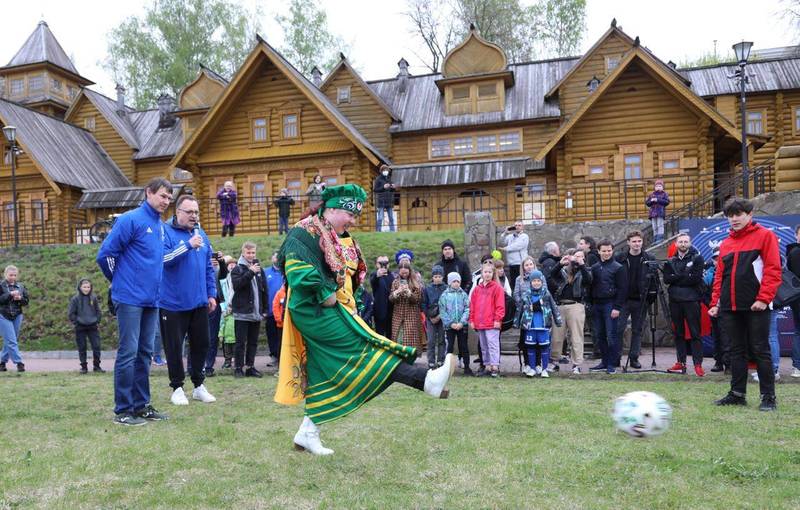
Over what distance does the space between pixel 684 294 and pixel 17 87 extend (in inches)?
1648

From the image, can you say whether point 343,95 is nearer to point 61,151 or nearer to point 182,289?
point 61,151

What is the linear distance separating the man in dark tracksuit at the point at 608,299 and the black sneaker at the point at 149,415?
5.88 meters

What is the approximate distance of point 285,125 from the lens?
80.8ft

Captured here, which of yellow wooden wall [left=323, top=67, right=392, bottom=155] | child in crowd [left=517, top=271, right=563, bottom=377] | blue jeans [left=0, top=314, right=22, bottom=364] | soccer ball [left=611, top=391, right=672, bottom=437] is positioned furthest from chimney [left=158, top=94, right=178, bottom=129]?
soccer ball [left=611, top=391, right=672, bottom=437]

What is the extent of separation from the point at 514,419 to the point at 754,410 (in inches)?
92.5

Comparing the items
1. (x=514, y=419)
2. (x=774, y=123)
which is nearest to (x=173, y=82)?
(x=774, y=123)

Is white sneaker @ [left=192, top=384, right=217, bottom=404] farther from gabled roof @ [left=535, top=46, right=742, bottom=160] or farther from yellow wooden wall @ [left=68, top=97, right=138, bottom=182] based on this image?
yellow wooden wall @ [left=68, top=97, right=138, bottom=182]

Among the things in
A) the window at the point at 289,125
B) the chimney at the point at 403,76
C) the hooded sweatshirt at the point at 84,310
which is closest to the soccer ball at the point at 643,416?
the hooded sweatshirt at the point at 84,310

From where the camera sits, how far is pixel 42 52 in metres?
38.6

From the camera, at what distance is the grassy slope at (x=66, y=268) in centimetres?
1461

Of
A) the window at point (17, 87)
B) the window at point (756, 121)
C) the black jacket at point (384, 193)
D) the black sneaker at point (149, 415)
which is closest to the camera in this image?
the black sneaker at point (149, 415)

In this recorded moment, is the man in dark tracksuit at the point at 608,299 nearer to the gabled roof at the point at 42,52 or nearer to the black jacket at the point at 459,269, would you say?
the black jacket at the point at 459,269

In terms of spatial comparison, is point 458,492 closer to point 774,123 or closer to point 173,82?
point 774,123

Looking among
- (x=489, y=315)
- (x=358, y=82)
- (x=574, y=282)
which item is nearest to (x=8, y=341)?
(x=489, y=315)
